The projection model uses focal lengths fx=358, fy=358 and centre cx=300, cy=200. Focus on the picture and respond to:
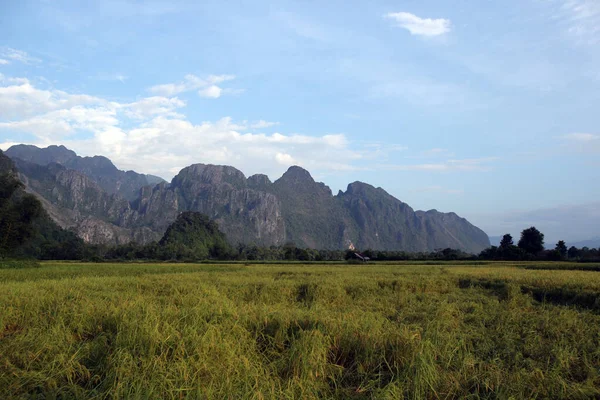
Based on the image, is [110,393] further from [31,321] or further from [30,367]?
[31,321]

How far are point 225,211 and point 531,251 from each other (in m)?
130

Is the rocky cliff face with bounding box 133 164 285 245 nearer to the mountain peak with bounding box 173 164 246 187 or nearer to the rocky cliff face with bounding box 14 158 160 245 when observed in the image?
the mountain peak with bounding box 173 164 246 187

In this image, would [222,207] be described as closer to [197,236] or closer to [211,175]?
[211,175]

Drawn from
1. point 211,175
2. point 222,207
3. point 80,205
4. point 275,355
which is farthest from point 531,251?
point 211,175

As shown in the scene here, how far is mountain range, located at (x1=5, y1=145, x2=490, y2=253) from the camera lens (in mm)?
131750

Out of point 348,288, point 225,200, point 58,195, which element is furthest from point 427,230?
point 348,288

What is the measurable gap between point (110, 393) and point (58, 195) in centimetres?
16045

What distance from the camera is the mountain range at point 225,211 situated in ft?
432

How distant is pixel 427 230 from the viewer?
197875 millimetres

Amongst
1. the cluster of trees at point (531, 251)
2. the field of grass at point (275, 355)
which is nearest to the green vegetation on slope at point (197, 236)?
the cluster of trees at point (531, 251)

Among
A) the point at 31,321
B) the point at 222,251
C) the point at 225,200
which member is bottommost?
the point at 222,251

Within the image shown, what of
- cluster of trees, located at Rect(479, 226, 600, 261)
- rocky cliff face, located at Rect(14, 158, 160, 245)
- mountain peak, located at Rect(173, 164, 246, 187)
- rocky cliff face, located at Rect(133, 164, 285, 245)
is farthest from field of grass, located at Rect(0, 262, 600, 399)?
mountain peak, located at Rect(173, 164, 246, 187)

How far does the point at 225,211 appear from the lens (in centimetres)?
16175

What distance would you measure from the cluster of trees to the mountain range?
104m
